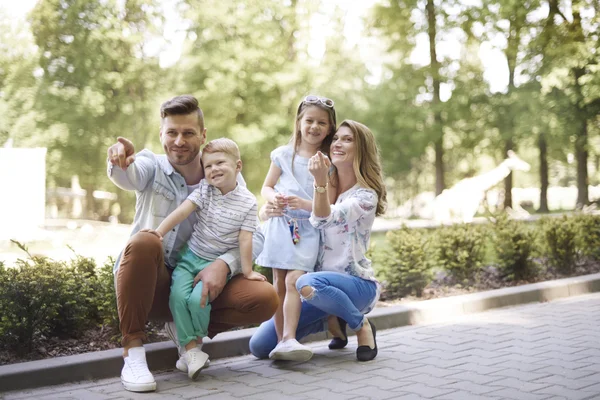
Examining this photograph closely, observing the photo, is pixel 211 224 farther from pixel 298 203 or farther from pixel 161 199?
pixel 298 203

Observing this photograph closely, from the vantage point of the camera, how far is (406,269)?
7.36m

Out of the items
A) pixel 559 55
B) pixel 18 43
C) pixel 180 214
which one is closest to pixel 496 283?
pixel 180 214

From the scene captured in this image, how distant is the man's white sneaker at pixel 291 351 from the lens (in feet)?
15.2

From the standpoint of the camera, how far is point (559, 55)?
22047 millimetres

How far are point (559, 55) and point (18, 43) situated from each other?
21.7 m

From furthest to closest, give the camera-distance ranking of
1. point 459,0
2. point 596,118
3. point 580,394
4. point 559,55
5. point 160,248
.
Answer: point 459,0
point 596,118
point 559,55
point 160,248
point 580,394

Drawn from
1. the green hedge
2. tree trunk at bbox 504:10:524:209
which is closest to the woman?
the green hedge

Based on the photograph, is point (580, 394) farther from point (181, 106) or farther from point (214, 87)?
point (214, 87)

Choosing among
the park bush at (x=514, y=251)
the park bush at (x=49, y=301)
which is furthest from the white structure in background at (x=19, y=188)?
the park bush at (x=49, y=301)

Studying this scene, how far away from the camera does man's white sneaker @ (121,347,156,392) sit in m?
→ 4.07

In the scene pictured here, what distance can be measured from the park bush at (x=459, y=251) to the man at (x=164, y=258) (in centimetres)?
385

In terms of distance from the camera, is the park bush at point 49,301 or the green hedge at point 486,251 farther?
the green hedge at point 486,251

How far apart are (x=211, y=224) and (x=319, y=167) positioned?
768 millimetres

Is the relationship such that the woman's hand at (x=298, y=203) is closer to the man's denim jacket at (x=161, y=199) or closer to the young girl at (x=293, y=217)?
the young girl at (x=293, y=217)
